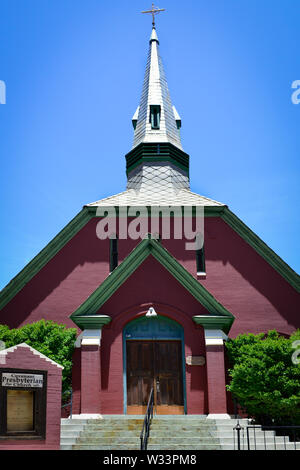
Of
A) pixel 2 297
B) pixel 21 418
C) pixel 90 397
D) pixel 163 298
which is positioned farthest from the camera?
pixel 2 297

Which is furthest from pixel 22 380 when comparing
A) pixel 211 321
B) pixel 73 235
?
pixel 73 235

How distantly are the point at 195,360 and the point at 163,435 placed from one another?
392 centimetres

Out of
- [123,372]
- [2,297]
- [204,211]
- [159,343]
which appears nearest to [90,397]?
[123,372]

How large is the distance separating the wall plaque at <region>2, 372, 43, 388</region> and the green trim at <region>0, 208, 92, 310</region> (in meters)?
7.99

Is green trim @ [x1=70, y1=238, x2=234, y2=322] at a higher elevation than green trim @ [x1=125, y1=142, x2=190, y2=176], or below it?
below

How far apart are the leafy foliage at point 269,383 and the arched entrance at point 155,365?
2.03m

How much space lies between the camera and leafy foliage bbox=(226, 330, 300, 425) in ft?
54.9

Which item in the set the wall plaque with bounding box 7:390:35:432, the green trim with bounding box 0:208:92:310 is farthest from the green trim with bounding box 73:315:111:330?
the wall plaque with bounding box 7:390:35:432

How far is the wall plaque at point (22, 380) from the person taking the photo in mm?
13227

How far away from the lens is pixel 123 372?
734 inches

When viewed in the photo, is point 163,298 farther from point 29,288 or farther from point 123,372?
point 29,288

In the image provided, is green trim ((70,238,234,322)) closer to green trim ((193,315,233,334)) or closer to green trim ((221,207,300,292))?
green trim ((193,315,233,334))
